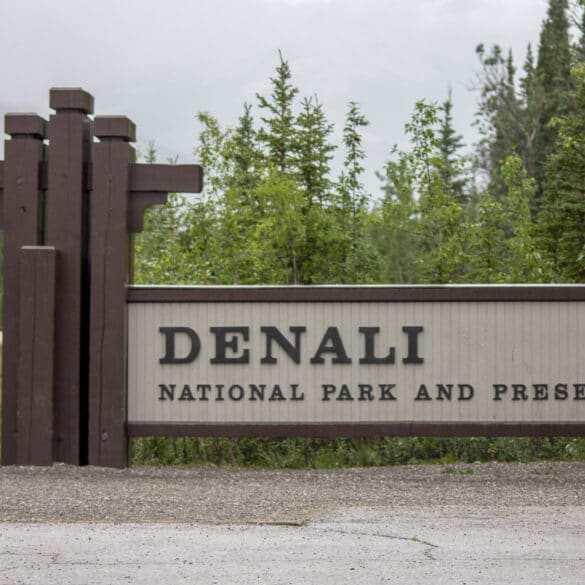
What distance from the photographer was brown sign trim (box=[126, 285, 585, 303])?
11945 millimetres

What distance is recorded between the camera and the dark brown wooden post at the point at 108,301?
11.8 meters


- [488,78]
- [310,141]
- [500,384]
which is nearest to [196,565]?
[500,384]

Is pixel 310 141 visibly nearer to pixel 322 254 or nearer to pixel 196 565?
pixel 322 254

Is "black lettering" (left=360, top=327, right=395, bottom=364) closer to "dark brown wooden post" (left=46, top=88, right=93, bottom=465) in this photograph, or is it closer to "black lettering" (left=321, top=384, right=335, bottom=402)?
"black lettering" (left=321, top=384, right=335, bottom=402)

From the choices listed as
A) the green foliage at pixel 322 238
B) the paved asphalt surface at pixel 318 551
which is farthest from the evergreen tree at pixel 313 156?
the paved asphalt surface at pixel 318 551

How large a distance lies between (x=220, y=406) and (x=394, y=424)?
191cm

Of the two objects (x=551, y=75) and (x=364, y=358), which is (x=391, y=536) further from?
(x=551, y=75)

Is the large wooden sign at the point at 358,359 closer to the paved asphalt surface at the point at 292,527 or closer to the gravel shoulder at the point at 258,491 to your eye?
the gravel shoulder at the point at 258,491

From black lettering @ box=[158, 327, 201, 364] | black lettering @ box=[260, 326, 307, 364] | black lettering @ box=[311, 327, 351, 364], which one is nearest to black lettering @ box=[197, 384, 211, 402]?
black lettering @ box=[158, 327, 201, 364]

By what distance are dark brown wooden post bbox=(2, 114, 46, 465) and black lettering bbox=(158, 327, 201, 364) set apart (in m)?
1.65

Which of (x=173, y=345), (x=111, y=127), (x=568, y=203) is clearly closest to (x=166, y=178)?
(x=111, y=127)

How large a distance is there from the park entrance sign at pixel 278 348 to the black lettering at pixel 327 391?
15 millimetres

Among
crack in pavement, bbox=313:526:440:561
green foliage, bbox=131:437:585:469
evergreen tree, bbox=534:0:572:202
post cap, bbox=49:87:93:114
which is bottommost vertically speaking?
green foliage, bbox=131:437:585:469

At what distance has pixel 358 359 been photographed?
39.3 feet
